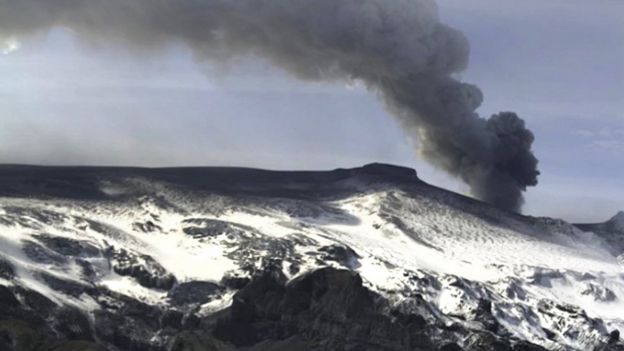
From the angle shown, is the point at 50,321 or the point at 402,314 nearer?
the point at 50,321

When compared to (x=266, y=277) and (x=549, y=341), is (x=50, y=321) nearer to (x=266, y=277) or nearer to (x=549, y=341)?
(x=266, y=277)

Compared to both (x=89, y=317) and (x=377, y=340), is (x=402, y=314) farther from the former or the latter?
(x=89, y=317)

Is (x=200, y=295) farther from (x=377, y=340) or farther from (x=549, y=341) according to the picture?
(x=549, y=341)

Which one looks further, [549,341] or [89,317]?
[549,341]

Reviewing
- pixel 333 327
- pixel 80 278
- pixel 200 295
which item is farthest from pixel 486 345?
pixel 80 278

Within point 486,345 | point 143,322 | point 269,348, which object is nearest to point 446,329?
point 486,345

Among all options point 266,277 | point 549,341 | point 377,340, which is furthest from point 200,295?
point 549,341

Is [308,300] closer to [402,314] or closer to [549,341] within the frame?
[402,314]

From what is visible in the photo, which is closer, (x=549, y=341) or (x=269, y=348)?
(x=269, y=348)
